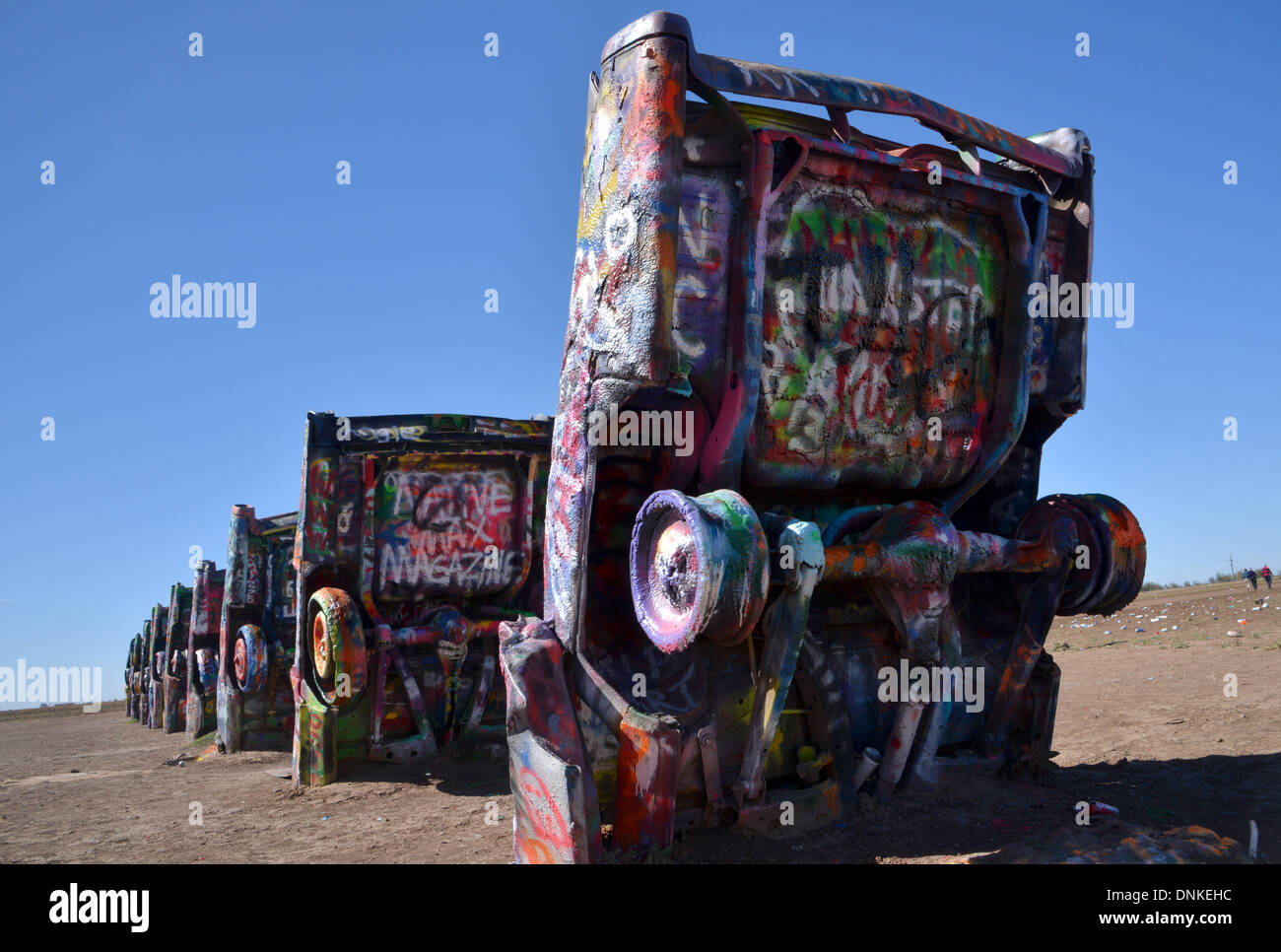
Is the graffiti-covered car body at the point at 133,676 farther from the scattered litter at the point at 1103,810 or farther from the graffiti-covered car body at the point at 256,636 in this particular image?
the scattered litter at the point at 1103,810

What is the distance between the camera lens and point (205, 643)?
13742mm

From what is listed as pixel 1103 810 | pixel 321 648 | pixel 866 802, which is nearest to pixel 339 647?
pixel 321 648

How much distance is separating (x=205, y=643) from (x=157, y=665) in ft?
15.8

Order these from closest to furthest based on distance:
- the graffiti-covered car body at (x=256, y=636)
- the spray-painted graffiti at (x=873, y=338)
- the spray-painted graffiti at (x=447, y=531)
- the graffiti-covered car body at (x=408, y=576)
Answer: the spray-painted graffiti at (x=873, y=338), the graffiti-covered car body at (x=408, y=576), the spray-painted graffiti at (x=447, y=531), the graffiti-covered car body at (x=256, y=636)

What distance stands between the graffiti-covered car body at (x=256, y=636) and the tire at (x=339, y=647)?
3.25m

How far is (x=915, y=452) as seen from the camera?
5.52 m

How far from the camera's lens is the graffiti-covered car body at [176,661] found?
53.0 ft

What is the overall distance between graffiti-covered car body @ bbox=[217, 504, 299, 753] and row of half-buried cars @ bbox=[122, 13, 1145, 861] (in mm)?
7203

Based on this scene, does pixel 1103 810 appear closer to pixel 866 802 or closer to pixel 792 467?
pixel 866 802

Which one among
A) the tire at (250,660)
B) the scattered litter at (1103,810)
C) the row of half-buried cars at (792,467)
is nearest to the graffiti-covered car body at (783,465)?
the row of half-buried cars at (792,467)

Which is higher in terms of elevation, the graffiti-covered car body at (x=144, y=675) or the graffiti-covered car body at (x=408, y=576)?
the graffiti-covered car body at (x=408, y=576)

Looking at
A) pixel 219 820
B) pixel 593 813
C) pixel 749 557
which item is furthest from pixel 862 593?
pixel 219 820

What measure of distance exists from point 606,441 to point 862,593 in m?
1.97

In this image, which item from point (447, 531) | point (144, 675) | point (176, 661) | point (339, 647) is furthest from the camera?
point (144, 675)
